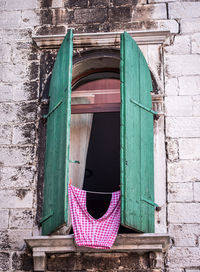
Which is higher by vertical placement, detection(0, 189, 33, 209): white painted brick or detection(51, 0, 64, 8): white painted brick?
detection(51, 0, 64, 8): white painted brick

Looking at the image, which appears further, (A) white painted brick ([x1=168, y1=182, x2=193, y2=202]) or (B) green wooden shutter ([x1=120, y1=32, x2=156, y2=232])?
(A) white painted brick ([x1=168, y1=182, x2=193, y2=202])

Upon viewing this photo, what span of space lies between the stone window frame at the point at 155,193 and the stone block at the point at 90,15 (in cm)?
30

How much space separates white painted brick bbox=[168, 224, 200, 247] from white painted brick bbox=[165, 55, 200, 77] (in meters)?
1.70

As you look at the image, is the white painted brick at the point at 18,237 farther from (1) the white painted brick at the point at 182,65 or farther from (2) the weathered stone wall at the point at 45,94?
(1) the white painted brick at the point at 182,65

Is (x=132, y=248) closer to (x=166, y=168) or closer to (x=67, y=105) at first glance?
(x=166, y=168)

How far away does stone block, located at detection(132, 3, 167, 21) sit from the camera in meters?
6.66

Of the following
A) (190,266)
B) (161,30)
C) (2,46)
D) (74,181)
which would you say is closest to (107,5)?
(161,30)

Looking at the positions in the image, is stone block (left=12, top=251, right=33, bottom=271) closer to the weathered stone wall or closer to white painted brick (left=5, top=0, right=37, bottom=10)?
the weathered stone wall

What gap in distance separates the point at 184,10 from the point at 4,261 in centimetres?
345

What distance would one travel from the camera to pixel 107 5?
6.78m

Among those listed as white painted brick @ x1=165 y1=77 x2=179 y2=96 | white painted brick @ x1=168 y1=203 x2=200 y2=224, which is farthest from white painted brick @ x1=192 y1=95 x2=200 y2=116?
white painted brick @ x1=168 y1=203 x2=200 y2=224

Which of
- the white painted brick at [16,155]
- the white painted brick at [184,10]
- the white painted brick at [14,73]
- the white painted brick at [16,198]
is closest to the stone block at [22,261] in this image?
the white painted brick at [16,198]

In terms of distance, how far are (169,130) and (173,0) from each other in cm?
166

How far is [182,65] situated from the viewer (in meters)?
6.36
